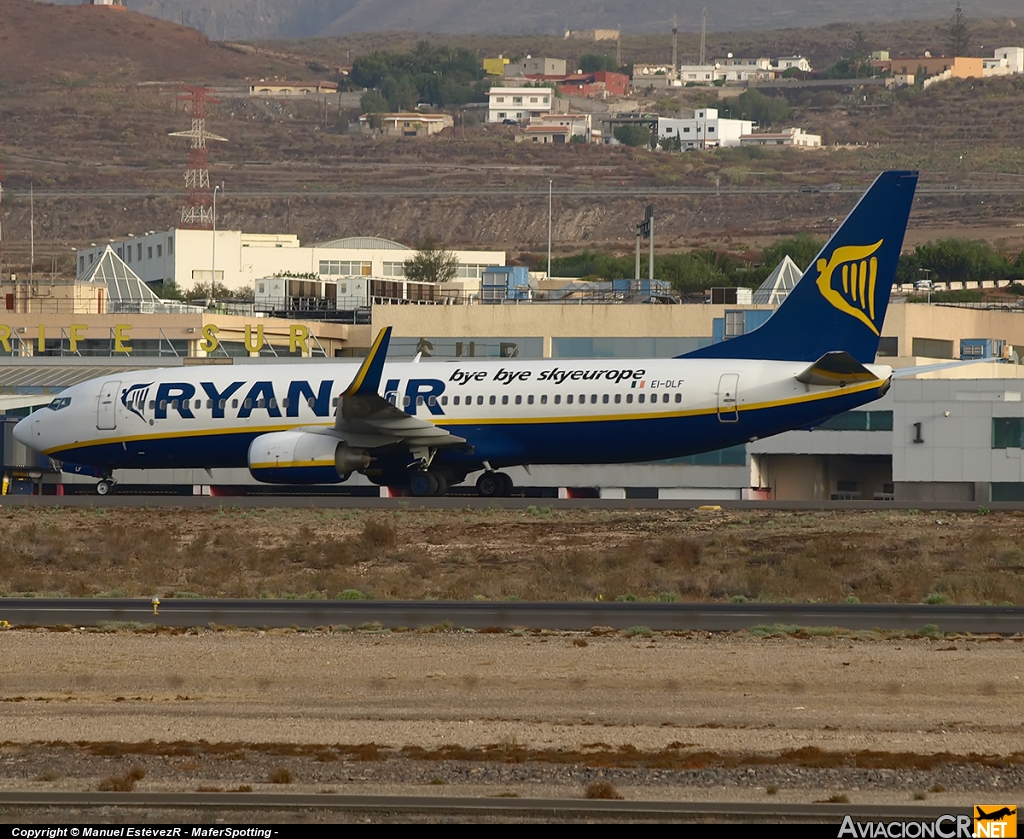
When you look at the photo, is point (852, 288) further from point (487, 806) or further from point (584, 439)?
point (487, 806)

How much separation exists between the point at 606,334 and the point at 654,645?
48464 mm

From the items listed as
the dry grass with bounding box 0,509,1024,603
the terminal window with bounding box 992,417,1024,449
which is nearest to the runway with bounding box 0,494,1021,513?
the dry grass with bounding box 0,509,1024,603

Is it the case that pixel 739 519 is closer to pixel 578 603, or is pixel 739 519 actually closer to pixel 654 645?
pixel 578 603

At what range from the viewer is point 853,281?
3850 cm

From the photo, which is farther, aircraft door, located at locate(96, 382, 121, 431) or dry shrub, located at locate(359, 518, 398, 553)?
aircraft door, located at locate(96, 382, 121, 431)

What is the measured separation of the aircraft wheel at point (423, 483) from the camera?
1658 inches

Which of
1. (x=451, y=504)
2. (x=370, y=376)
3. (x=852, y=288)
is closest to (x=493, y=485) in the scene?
(x=451, y=504)

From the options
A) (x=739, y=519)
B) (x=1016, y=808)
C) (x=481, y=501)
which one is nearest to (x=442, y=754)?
(x=1016, y=808)

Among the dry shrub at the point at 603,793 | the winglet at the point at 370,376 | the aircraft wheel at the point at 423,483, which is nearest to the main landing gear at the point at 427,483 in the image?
the aircraft wheel at the point at 423,483

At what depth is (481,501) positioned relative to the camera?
41.0 meters

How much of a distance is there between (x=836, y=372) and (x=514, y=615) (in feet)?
54.3

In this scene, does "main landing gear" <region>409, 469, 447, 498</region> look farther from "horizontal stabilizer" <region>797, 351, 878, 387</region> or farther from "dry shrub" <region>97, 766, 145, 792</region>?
"dry shrub" <region>97, 766, 145, 792</region>

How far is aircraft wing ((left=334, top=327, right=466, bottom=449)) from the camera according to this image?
39.3 m

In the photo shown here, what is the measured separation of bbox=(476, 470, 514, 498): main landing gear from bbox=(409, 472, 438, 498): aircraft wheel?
59.5 inches
